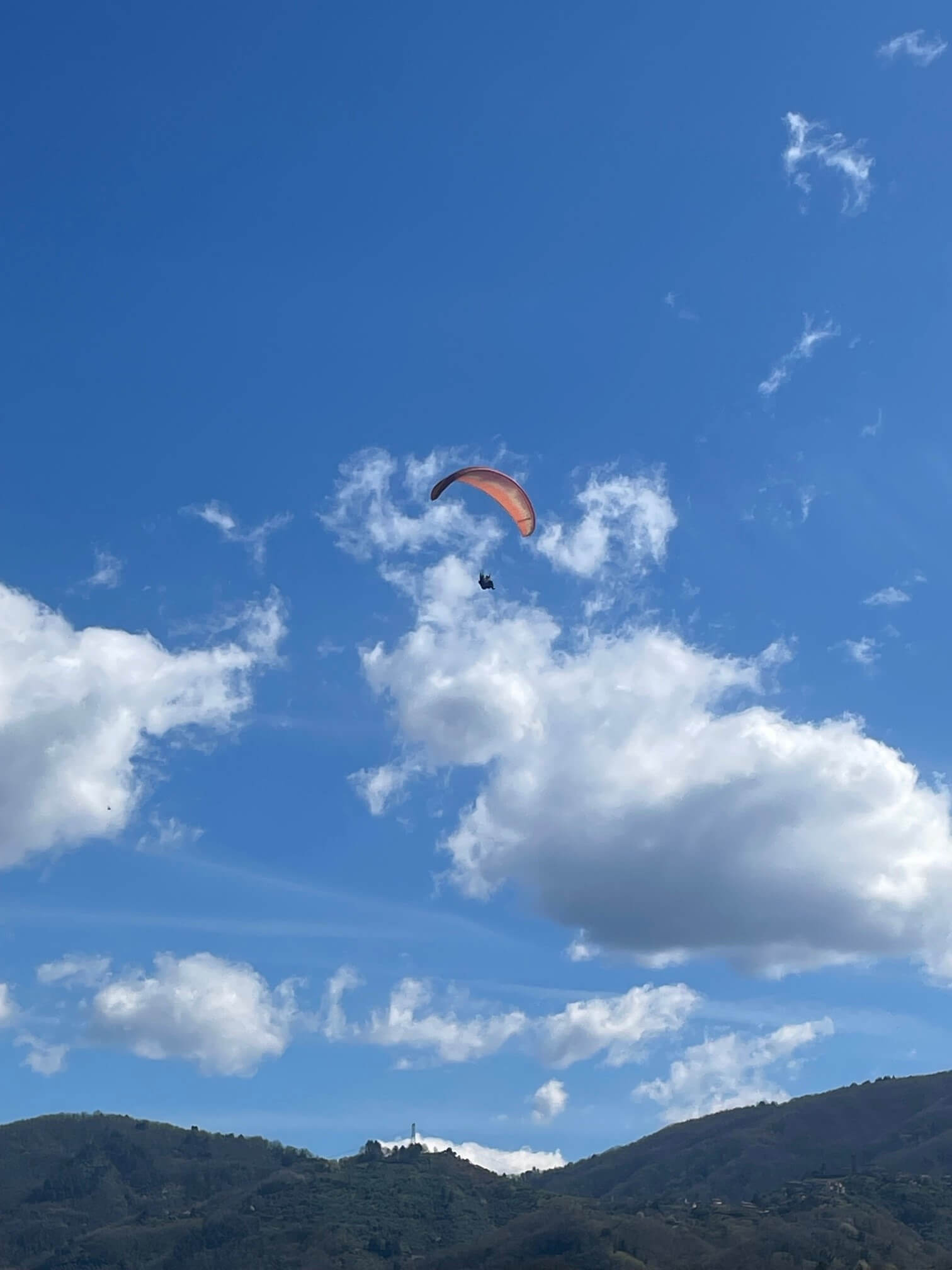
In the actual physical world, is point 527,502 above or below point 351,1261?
above

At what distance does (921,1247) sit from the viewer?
175250 mm

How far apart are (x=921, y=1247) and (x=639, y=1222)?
38.9 metres

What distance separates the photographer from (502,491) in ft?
335

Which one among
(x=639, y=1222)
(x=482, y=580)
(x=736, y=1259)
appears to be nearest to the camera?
(x=482, y=580)

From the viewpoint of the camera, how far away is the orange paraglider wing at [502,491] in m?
101

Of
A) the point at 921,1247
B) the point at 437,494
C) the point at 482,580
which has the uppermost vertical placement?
the point at 437,494

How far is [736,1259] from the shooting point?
546 ft

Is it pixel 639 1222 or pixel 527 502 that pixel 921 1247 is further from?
pixel 527 502

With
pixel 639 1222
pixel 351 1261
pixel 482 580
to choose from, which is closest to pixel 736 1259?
pixel 639 1222

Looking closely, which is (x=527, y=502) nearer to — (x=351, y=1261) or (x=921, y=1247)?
(x=921, y=1247)

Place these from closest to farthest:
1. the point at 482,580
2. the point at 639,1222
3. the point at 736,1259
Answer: the point at 482,580, the point at 736,1259, the point at 639,1222

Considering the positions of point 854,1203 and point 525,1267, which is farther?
point 854,1203

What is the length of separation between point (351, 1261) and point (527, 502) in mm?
144087

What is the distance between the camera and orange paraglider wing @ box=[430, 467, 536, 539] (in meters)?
101
